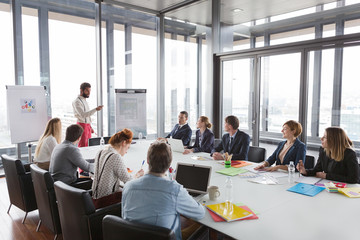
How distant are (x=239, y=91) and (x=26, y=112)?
14.5 feet

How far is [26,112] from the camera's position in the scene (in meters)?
5.41

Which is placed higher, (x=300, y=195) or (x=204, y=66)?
(x=204, y=66)

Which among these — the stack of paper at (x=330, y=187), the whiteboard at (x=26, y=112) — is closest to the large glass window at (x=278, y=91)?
the stack of paper at (x=330, y=187)

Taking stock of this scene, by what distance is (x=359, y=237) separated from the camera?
171 centimetres

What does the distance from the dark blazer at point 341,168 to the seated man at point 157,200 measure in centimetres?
166

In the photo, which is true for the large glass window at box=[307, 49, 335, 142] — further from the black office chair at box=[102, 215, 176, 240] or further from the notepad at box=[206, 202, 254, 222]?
the black office chair at box=[102, 215, 176, 240]

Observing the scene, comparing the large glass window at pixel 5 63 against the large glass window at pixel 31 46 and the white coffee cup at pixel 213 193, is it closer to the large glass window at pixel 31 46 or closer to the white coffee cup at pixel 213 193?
the large glass window at pixel 31 46

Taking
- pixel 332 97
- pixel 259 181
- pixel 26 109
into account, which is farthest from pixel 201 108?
pixel 259 181

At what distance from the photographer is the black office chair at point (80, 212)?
217 centimetres

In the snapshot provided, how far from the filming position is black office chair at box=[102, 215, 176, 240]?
58.6 inches

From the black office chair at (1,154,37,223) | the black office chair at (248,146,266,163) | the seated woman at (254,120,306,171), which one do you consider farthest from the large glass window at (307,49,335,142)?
the black office chair at (1,154,37,223)

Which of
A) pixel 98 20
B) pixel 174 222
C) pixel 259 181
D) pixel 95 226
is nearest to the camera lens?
pixel 174 222

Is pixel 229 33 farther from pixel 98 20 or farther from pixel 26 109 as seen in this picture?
pixel 26 109

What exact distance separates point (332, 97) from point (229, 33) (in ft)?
8.87
